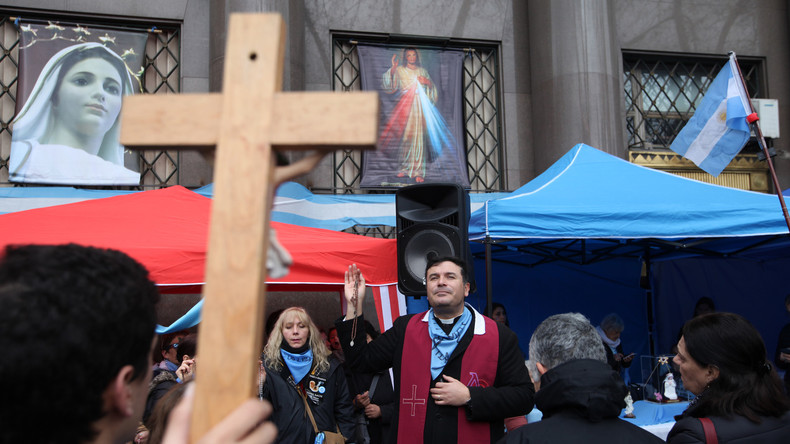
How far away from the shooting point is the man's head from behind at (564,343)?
A: 8.40ft

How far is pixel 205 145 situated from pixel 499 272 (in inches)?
346

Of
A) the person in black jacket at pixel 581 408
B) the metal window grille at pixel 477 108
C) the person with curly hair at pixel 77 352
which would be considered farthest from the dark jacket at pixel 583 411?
the metal window grille at pixel 477 108

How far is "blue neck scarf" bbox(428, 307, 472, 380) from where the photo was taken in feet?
12.0

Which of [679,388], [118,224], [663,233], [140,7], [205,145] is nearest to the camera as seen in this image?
[205,145]

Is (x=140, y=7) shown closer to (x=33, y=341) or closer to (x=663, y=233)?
(x=663, y=233)

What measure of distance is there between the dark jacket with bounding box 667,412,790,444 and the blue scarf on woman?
2815 mm

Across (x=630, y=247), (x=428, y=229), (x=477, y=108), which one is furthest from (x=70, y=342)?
(x=477, y=108)

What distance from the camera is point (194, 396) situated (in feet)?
3.56

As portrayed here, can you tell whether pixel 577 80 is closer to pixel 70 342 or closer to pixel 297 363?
pixel 297 363

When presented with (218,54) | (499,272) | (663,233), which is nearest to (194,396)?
(663,233)

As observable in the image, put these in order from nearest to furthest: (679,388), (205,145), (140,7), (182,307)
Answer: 1. (205,145)
2. (679,388)
3. (182,307)
4. (140,7)

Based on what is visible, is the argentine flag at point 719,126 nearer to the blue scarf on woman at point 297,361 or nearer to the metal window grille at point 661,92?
the blue scarf on woman at point 297,361

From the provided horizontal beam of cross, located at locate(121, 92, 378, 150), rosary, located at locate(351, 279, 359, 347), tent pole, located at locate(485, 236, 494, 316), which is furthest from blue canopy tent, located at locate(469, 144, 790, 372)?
horizontal beam of cross, located at locate(121, 92, 378, 150)

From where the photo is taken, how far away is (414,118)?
1108 cm
